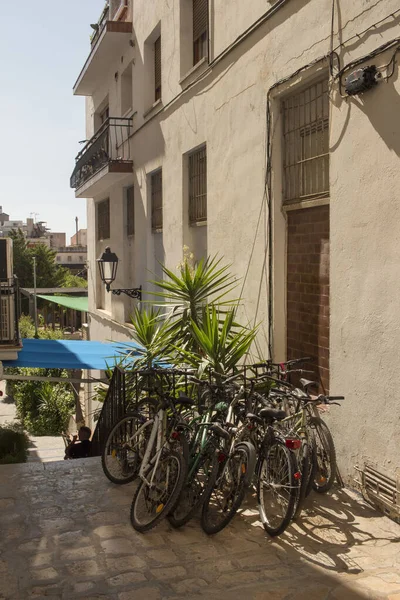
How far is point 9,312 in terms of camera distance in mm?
10766

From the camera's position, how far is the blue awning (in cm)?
1016

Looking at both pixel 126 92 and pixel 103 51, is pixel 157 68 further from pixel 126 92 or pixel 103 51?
pixel 103 51

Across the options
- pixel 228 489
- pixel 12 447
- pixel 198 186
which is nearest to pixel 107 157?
pixel 198 186

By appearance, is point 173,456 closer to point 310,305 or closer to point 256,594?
point 256,594

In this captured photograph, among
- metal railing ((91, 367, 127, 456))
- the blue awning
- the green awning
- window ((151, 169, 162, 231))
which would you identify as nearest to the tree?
the green awning

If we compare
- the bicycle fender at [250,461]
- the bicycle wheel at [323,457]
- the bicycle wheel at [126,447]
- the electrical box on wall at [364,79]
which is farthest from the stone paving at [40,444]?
the electrical box on wall at [364,79]

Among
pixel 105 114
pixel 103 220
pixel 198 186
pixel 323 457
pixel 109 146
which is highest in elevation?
pixel 105 114

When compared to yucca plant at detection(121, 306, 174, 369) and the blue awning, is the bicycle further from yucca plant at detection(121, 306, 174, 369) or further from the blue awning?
the blue awning

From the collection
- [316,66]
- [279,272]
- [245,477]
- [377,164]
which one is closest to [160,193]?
[279,272]

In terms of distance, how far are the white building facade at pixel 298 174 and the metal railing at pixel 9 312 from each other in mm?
2764

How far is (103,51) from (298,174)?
10019 millimetres

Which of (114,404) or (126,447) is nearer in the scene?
(126,447)

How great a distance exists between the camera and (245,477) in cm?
464

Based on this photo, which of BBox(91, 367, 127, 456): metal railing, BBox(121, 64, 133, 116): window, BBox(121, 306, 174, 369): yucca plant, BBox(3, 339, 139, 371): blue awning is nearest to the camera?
BBox(91, 367, 127, 456): metal railing
